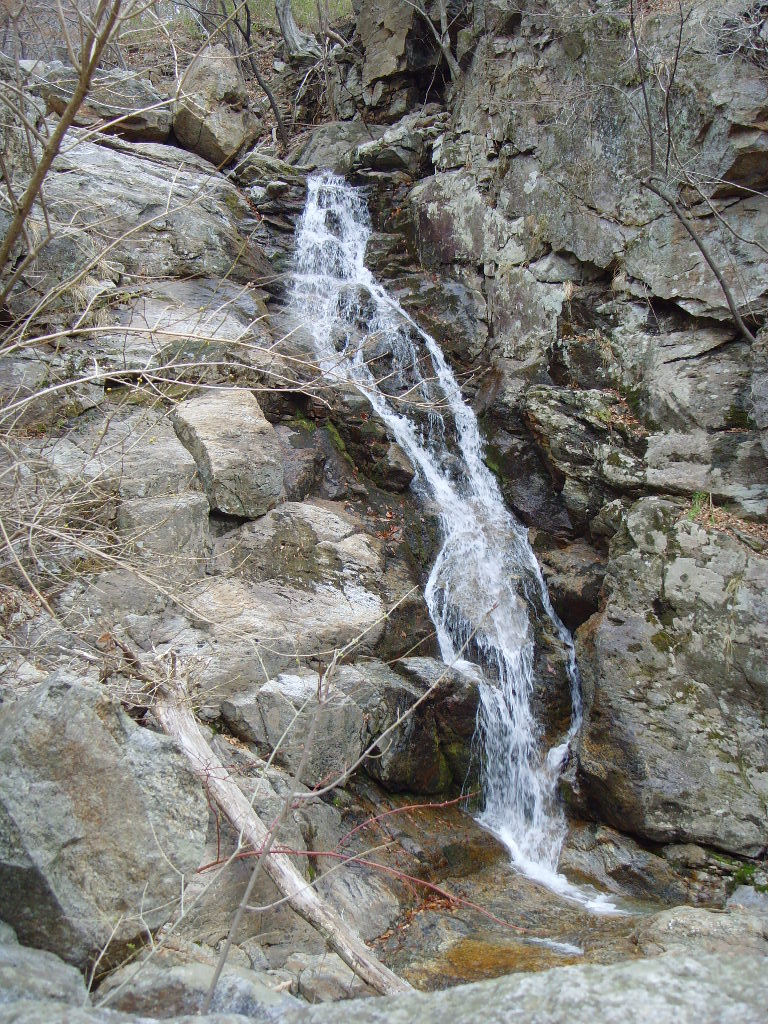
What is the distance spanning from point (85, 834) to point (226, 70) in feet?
42.6

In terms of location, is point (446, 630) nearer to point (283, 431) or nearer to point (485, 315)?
point (283, 431)

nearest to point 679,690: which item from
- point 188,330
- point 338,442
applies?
point 338,442

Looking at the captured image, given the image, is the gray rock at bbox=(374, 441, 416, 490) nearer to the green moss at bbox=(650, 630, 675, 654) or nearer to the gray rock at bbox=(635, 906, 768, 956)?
the green moss at bbox=(650, 630, 675, 654)

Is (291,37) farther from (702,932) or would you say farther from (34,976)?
(34,976)

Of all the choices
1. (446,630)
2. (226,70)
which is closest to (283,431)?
(446,630)

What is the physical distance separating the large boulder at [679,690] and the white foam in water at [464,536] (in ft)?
1.90

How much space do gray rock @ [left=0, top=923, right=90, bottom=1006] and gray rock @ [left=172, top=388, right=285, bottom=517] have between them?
4.46m

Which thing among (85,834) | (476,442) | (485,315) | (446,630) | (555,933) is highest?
(485,315)

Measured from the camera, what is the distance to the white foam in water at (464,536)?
637 centimetres

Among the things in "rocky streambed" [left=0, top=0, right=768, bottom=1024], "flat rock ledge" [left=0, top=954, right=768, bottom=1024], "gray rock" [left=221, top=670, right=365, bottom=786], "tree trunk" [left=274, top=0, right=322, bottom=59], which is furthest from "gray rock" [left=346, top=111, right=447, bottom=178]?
"flat rock ledge" [left=0, top=954, right=768, bottom=1024]

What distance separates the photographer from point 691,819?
571 centimetres

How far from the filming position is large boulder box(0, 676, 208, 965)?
2877mm

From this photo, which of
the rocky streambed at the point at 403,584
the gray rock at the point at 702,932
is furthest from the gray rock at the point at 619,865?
the gray rock at the point at 702,932

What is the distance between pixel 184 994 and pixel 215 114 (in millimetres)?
12775
